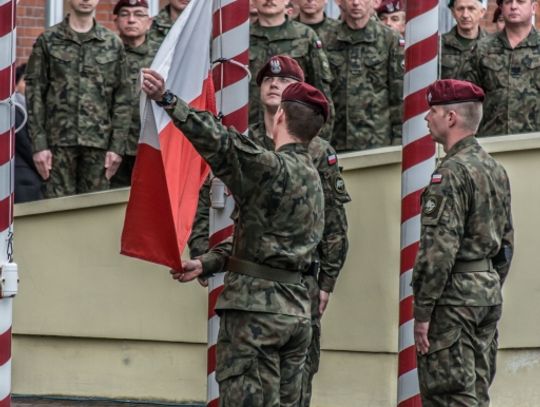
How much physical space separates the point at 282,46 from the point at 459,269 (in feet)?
12.2

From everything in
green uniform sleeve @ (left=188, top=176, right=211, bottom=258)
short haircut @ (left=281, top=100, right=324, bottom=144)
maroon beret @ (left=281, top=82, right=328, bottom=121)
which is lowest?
green uniform sleeve @ (left=188, top=176, right=211, bottom=258)

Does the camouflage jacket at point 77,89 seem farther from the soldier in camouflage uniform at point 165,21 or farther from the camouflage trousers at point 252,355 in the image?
the camouflage trousers at point 252,355

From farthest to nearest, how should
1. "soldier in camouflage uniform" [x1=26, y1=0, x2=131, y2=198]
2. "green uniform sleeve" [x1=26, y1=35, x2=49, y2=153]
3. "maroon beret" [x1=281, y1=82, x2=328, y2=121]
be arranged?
"soldier in camouflage uniform" [x1=26, y1=0, x2=131, y2=198] → "green uniform sleeve" [x1=26, y1=35, x2=49, y2=153] → "maroon beret" [x1=281, y1=82, x2=328, y2=121]

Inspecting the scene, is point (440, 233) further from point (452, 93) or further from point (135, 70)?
point (135, 70)

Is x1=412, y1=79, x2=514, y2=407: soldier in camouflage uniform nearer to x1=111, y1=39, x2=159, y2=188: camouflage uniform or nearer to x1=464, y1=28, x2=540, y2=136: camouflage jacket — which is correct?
x1=464, y1=28, x2=540, y2=136: camouflage jacket

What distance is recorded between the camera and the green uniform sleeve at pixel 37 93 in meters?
12.1

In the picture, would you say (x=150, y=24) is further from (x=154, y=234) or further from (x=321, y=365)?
(x=154, y=234)

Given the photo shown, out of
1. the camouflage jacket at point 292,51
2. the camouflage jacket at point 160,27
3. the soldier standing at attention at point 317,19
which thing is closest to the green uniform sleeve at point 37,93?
the camouflage jacket at point 160,27

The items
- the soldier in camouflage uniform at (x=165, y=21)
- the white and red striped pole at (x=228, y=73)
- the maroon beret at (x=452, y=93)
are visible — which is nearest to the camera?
the maroon beret at (x=452, y=93)

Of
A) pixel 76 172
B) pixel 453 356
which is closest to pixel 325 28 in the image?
pixel 76 172

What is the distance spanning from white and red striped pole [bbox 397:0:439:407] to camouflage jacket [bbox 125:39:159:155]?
2.89m

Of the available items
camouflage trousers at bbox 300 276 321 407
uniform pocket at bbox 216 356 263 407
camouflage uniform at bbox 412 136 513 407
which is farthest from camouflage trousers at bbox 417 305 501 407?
uniform pocket at bbox 216 356 263 407

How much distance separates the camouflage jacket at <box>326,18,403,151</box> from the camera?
41.2 feet

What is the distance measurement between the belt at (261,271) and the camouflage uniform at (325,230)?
150 cm
